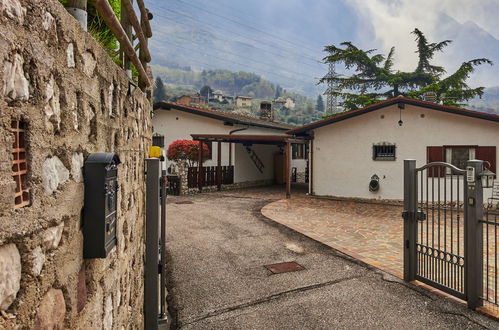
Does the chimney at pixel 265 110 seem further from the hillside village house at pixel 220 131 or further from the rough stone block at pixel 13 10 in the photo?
the rough stone block at pixel 13 10

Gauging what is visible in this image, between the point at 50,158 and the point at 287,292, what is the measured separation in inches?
164

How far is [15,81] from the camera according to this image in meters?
0.96

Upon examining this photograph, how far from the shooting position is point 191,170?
52.6 ft

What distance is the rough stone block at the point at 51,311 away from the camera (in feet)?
3.52

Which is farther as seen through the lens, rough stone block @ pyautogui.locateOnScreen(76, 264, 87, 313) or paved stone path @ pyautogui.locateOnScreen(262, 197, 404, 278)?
paved stone path @ pyautogui.locateOnScreen(262, 197, 404, 278)

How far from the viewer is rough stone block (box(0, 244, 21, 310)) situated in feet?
2.90

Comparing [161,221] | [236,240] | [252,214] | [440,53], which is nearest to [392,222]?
[252,214]

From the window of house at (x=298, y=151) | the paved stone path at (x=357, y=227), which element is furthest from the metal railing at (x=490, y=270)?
the window of house at (x=298, y=151)

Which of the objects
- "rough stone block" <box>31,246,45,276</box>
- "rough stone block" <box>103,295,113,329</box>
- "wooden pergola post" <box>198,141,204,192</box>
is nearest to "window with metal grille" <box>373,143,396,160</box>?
"wooden pergola post" <box>198,141,204,192</box>

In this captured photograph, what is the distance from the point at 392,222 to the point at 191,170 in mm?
9505

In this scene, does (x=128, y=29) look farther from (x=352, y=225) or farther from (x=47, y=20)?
(x=352, y=225)

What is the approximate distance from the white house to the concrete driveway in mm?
7343

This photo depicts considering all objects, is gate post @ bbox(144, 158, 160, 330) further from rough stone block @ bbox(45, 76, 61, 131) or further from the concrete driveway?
rough stone block @ bbox(45, 76, 61, 131)

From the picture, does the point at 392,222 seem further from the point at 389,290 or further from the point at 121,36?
the point at 121,36
